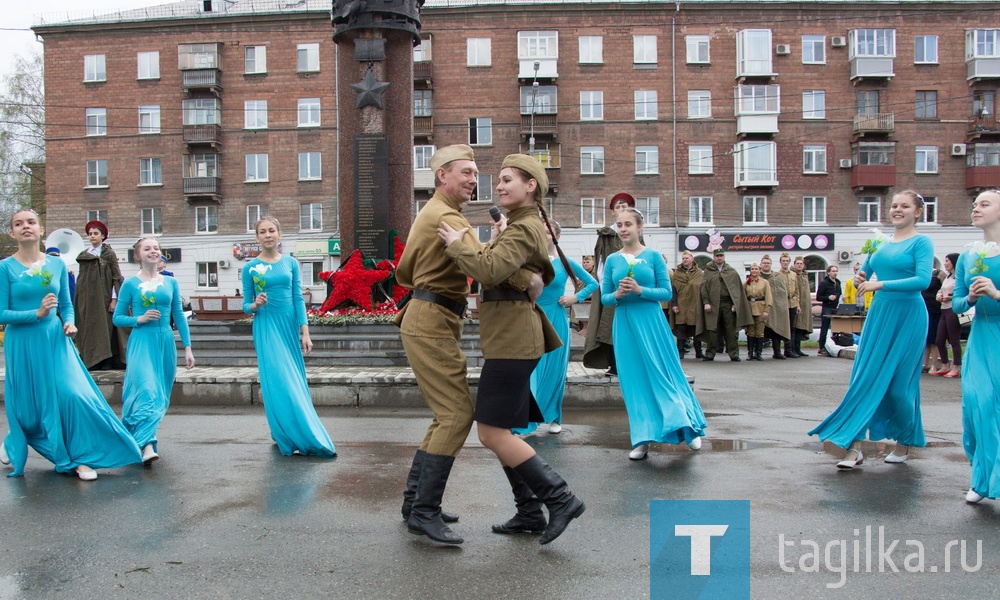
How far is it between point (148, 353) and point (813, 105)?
45.3m

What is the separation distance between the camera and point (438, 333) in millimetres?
4781

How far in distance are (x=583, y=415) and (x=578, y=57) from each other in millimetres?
39543

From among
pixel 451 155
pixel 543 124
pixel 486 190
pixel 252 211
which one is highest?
pixel 543 124

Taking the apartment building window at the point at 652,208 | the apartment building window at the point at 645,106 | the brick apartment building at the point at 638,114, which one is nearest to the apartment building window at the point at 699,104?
the brick apartment building at the point at 638,114

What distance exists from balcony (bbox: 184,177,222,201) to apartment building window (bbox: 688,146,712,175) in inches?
1018

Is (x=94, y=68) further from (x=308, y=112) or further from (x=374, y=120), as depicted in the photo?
→ (x=374, y=120)

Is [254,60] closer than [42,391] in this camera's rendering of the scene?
No

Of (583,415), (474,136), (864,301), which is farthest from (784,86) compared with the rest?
(583,415)

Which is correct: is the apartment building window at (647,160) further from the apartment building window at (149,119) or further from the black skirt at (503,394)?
the black skirt at (503,394)

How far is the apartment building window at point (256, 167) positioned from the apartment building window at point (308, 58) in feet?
17.3

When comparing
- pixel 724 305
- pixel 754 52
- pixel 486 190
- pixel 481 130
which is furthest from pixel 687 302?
Result: pixel 754 52

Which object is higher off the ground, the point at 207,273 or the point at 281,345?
the point at 207,273

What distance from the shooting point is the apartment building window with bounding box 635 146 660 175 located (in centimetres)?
4600

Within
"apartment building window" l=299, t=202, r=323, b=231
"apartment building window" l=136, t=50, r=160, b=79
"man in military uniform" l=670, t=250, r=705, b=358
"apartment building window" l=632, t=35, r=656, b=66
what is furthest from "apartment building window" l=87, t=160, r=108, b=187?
"man in military uniform" l=670, t=250, r=705, b=358
